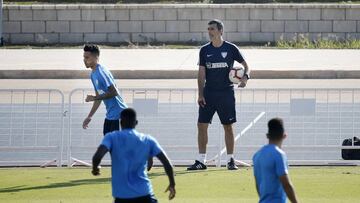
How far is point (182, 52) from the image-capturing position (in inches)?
1243

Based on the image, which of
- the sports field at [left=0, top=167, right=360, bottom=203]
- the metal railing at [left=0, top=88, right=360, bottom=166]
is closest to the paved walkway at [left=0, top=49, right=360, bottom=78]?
the metal railing at [left=0, top=88, right=360, bottom=166]

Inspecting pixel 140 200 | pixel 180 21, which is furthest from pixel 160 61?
pixel 140 200

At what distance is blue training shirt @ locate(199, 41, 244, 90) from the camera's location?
51.3ft

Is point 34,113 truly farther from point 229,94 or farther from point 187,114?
point 229,94

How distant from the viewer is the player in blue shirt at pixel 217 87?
51.3 ft

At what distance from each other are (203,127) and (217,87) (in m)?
0.56

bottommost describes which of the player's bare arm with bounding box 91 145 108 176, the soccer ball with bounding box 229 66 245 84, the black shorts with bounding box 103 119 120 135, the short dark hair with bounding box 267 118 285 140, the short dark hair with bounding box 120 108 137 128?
the black shorts with bounding box 103 119 120 135

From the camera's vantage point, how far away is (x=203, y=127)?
15.8 metres

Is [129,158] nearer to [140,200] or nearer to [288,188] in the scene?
[140,200]

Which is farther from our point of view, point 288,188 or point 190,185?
point 190,185

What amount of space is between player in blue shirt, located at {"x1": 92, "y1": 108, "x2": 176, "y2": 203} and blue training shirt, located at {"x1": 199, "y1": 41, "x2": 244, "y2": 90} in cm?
569

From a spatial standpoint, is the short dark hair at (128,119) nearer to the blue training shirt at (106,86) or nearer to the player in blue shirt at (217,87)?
the blue training shirt at (106,86)

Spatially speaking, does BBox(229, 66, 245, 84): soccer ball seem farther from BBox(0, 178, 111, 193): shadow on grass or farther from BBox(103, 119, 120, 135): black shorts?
BBox(0, 178, 111, 193): shadow on grass

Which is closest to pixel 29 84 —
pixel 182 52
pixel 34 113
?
pixel 182 52
